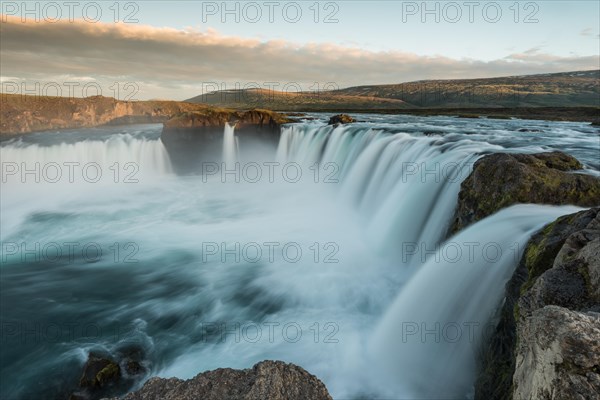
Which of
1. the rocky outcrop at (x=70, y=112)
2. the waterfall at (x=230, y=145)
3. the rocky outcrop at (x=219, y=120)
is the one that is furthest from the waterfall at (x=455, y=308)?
the rocky outcrop at (x=70, y=112)

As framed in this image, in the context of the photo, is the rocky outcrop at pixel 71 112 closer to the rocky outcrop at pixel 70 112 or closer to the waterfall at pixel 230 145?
the rocky outcrop at pixel 70 112

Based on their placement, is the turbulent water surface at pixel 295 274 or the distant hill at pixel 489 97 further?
the distant hill at pixel 489 97

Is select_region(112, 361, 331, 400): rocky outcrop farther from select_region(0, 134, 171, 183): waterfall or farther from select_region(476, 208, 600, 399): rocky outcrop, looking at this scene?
select_region(0, 134, 171, 183): waterfall

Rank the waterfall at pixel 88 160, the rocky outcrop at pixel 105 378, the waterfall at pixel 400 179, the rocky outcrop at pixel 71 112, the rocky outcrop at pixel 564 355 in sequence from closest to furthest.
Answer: the rocky outcrop at pixel 564 355, the rocky outcrop at pixel 105 378, the waterfall at pixel 400 179, the waterfall at pixel 88 160, the rocky outcrop at pixel 71 112

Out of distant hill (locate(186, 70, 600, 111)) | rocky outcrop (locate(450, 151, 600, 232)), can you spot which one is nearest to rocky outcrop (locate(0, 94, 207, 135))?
distant hill (locate(186, 70, 600, 111))

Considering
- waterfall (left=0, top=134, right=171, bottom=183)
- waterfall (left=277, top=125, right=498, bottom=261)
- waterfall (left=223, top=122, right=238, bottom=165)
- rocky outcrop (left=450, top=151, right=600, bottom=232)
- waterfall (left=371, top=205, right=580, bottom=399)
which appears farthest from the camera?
waterfall (left=223, top=122, right=238, bottom=165)
